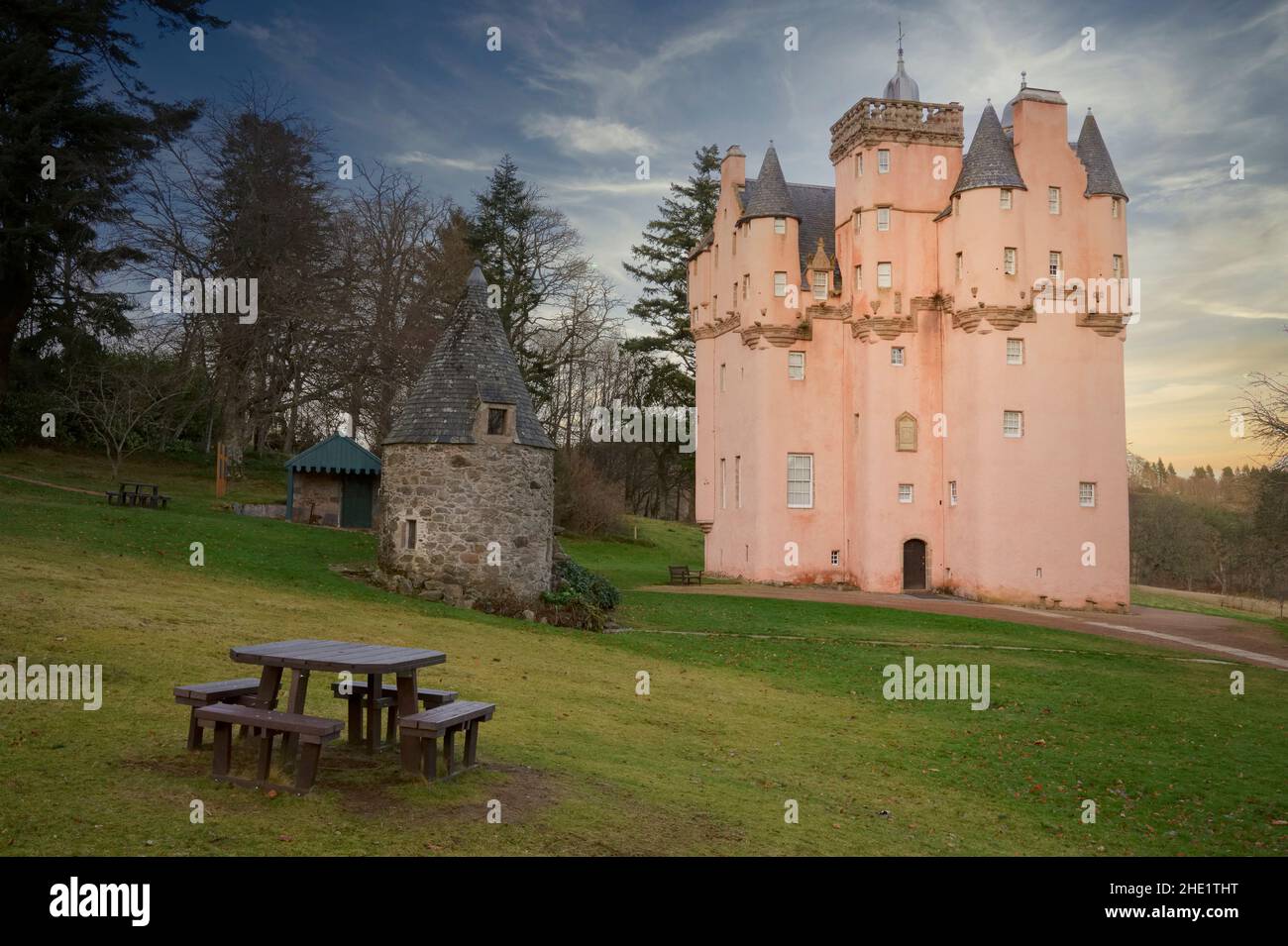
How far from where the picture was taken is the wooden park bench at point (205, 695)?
8.41 metres

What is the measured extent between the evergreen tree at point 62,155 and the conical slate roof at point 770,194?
2134 centimetres

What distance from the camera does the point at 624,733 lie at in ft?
40.5

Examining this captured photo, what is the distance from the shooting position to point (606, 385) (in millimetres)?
66312

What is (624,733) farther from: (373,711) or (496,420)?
(496,420)

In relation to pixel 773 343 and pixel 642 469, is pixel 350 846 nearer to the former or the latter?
pixel 773 343

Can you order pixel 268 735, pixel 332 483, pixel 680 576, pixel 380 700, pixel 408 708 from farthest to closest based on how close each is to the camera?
pixel 680 576 < pixel 332 483 < pixel 380 700 < pixel 408 708 < pixel 268 735

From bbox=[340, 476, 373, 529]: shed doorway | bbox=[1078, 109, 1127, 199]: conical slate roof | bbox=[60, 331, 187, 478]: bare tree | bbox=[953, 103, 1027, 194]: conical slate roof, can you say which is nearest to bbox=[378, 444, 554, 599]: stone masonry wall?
bbox=[340, 476, 373, 529]: shed doorway

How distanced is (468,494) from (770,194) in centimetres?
2243

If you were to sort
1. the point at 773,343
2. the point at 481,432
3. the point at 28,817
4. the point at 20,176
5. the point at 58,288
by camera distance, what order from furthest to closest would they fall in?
1. the point at 773,343
2. the point at 58,288
3. the point at 20,176
4. the point at 481,432
5. the point at 28,817

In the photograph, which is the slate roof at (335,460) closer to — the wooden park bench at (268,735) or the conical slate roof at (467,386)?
the conical slate roof at (467,386)

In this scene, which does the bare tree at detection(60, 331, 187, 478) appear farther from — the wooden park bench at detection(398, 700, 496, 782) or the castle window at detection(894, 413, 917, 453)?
the wooden park bench at detection(398, 700, 496, 782)

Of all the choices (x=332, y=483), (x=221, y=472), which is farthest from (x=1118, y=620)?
(x=221, y=472)
